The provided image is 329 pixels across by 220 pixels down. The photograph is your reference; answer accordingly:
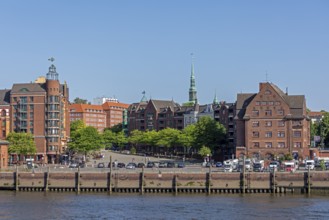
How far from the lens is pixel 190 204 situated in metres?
103

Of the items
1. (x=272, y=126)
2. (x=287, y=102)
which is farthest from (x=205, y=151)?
(x=287, y=102)

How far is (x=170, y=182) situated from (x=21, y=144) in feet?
236

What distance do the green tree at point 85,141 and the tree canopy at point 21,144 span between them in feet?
43.6

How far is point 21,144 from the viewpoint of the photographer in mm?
181875

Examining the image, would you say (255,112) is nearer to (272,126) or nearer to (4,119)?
(272,126)

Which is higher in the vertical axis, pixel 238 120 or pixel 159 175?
pixel 238 120

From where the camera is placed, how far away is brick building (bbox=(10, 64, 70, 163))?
193 metres

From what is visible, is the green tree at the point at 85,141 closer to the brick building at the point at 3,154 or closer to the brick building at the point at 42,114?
the brick building at the point at 42,114

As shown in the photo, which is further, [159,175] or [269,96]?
[269,96]

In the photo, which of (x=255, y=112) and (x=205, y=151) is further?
(x=205, y=151)

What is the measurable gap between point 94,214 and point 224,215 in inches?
667

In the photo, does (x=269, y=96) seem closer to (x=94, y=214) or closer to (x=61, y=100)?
(x=61, y=100)

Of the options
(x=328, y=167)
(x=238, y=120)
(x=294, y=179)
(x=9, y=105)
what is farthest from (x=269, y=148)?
(x=9, y=105)

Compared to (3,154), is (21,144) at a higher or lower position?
higher
